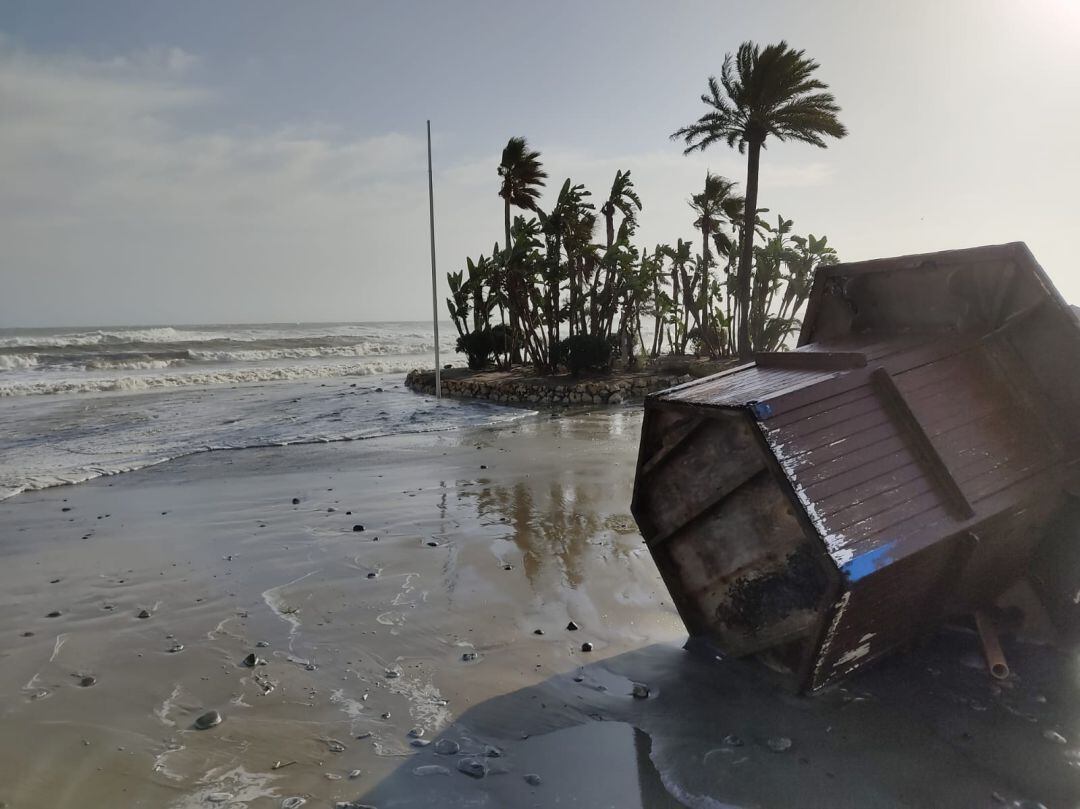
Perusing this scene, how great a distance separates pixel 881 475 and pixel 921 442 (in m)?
0.35

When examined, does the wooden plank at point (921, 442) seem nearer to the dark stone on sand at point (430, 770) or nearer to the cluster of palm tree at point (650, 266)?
the dark stone on sand at point (430, 770)

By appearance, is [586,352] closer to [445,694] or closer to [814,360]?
[814,360]

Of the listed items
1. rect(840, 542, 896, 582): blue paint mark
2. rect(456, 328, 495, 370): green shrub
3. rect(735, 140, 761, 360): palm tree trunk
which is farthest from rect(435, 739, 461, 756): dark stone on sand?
rect(456, 328, 495, 370): green shrub

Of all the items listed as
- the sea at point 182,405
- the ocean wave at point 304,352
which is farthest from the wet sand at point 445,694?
the ocean wave at point 304,352

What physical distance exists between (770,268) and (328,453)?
1901 centimetres

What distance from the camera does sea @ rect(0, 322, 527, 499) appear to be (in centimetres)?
1362

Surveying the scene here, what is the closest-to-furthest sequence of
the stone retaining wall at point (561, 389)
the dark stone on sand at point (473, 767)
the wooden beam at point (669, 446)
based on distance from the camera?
1. the dark stone on sand at point (473, 767)
2. the wooden beam at point (669, 446)
3. the stone retaining wall at point (561, 389)

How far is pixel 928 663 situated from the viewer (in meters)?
4.22

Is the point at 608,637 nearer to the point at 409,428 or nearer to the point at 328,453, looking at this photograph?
the point at 328,453

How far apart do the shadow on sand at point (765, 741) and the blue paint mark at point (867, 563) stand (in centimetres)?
96

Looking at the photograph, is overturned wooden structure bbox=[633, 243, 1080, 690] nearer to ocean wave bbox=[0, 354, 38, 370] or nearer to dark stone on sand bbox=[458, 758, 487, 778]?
dark stone on sand bbox=[458, 758, 487, 778]

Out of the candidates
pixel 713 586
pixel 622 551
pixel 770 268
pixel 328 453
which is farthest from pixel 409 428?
pixel 770 268

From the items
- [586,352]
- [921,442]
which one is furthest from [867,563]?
[586,352]

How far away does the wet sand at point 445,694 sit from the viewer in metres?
3.31
